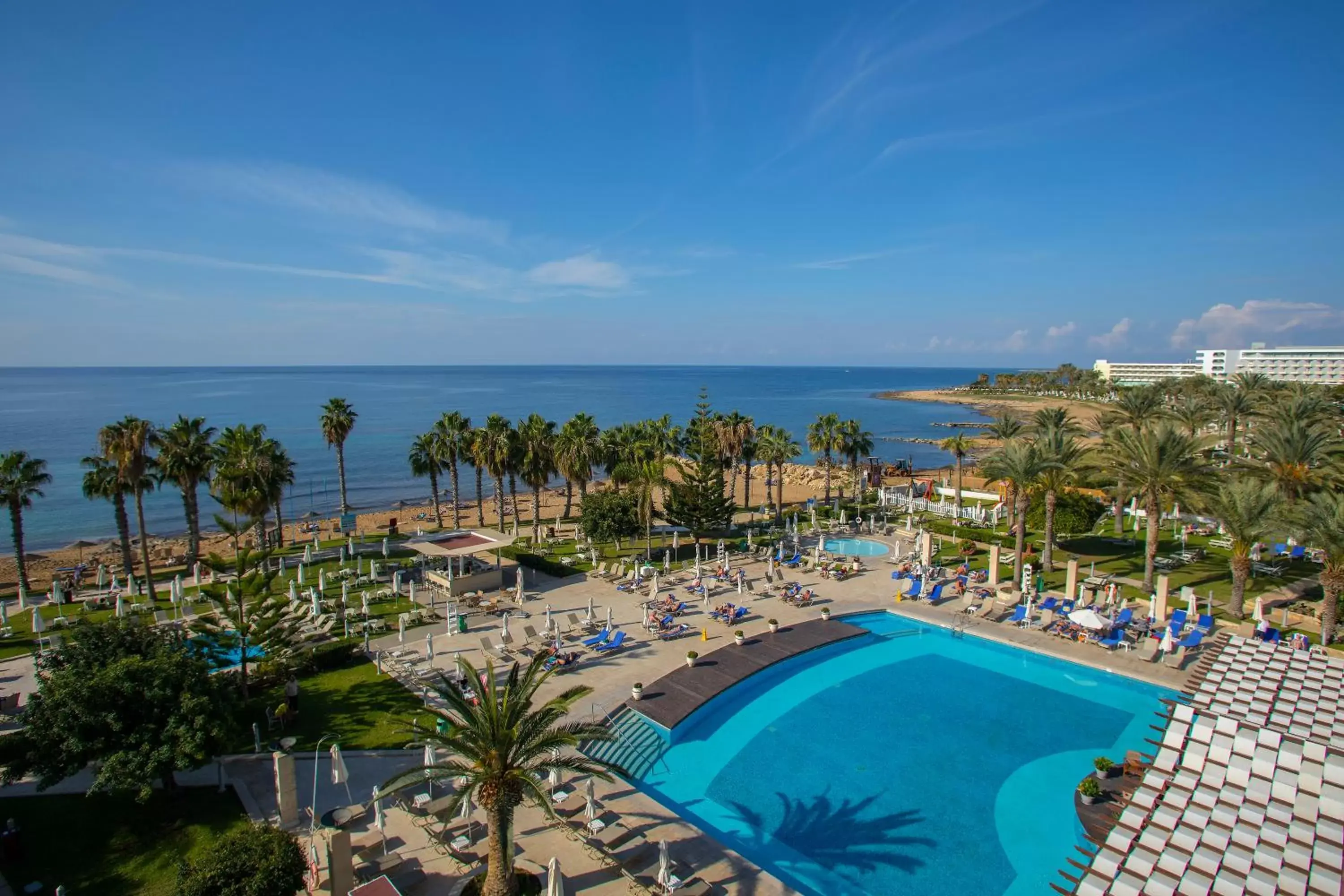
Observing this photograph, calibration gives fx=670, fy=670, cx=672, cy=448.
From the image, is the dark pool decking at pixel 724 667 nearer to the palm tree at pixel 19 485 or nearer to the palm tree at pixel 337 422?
the palm tree at pixel 19 485

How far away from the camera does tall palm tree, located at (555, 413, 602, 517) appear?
125 ft

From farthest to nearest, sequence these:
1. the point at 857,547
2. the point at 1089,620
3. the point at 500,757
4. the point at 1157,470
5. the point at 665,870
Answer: the point at 857,547 → the point at 1157,470 → the point at 1089,620 → the point at 665,870 → the point at 500,757

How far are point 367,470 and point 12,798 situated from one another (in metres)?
71.4

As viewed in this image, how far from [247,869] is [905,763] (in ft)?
48.9

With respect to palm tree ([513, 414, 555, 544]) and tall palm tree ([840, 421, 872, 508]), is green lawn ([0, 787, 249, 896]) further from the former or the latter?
tall palm tree ([840, 421, 872, 508])

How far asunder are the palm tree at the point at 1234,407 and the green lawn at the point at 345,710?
57389 millimetres

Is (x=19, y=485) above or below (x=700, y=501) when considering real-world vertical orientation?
above

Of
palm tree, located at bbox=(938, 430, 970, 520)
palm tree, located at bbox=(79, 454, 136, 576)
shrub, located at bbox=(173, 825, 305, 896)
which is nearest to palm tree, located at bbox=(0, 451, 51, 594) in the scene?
palm tree, located at bbox=(79, 454, 136, 576)

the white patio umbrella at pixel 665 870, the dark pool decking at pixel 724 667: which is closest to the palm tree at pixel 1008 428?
the dark pool decking at pixel 724 667

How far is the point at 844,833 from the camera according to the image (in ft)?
49.4

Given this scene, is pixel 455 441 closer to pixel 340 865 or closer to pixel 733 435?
pixel 733 435

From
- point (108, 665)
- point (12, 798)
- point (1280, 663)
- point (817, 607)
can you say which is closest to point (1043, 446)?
point (817, 607)

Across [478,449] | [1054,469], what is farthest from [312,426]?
[1054,469]

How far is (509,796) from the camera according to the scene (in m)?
11.3
